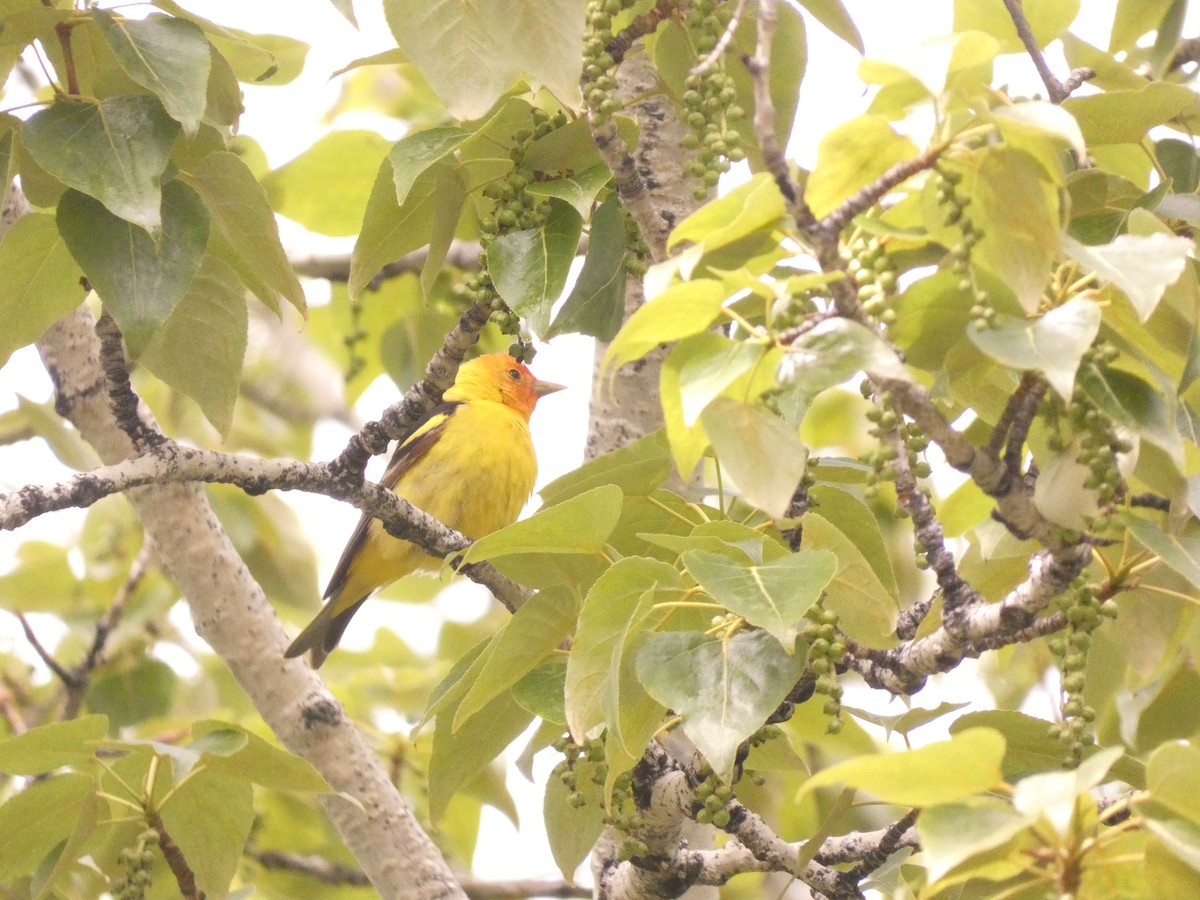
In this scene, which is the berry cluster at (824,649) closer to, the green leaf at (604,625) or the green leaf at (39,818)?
the green leaf at (604,625)

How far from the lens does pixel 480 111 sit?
2.05 metres

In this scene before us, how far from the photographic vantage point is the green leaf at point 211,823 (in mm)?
2846

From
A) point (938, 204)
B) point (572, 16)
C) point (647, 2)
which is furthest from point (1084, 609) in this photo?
point (647, 2)

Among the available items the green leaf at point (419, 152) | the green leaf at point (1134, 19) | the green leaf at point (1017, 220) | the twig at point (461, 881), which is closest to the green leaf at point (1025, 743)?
the green leaf at point (1017, 220)

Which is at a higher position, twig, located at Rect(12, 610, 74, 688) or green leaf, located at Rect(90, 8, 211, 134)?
green leaf, located at Rect(90, 8, 211, 134)

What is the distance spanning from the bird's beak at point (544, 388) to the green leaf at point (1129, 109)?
4.78 m

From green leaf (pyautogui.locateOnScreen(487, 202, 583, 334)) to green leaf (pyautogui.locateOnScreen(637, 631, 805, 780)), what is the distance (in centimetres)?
71

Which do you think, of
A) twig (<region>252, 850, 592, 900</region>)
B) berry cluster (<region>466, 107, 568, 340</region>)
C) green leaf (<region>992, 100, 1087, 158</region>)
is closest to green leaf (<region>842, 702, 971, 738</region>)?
berry cluster (<region>466, 107, 568, 340</region>)

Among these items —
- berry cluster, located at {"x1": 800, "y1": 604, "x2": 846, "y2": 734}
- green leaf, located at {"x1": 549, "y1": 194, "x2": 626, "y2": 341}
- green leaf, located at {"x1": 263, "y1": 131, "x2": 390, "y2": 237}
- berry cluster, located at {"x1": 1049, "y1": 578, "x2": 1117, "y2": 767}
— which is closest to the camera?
berry cluster, located at {"x1": 1049, "y1": 578, "x2": 1117, "y2": 767}

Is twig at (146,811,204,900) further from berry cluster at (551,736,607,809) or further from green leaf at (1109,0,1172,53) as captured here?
green leaf at (1109,0,1172,53)

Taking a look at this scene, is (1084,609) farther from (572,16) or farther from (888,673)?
(572,16)

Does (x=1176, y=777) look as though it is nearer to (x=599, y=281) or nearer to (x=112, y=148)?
(x=599, y=281)

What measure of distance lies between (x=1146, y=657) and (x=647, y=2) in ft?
5.13

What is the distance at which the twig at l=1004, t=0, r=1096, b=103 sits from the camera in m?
2.44
